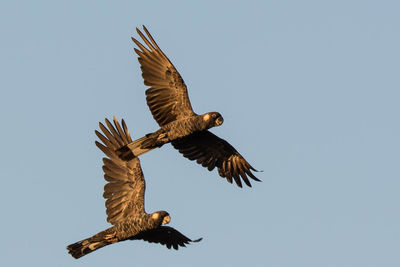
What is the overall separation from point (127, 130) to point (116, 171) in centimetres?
148

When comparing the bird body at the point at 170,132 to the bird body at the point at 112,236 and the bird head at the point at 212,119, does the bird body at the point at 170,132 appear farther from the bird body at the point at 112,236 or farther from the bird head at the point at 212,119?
the bird body at the point at 112,236

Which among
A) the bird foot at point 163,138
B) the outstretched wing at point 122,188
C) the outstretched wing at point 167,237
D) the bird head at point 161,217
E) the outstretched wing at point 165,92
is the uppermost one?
the outstretched wing at point 165,92

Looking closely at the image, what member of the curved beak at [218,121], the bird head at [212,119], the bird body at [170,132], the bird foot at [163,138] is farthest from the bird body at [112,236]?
the curved beak at [218,121]

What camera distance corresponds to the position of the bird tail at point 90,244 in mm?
26250

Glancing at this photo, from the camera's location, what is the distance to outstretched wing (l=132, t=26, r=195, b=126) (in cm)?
2781

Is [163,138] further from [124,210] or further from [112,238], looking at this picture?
[112,238]

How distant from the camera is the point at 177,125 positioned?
27422mm

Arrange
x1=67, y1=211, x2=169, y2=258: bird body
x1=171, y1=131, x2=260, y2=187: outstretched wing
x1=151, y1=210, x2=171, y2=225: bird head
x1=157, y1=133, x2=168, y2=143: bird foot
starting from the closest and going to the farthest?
x1=151, y1=210, x2=171, y2=225: bird head < x1=67, y1=211, x2=169, y2=258: bird body < x1=157, y1=133, x2=168, y2=143: bird foot < x1=171, y1=131, x2=260, y2=187: outstretched wing

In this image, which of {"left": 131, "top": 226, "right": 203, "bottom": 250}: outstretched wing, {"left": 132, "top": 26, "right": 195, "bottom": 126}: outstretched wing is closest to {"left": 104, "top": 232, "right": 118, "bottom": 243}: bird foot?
{"left": 131, "top": 226, "right": 203, "bottom": 250}: outstretched wing

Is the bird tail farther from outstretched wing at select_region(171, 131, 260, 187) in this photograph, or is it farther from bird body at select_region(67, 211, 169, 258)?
outstretched wing at select_region(171, 131, 260, 187)

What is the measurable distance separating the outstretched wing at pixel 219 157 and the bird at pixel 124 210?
6.28 ft

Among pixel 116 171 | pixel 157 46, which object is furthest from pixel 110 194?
pixel 157 46

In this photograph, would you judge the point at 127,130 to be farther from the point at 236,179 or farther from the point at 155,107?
the point at 236,179

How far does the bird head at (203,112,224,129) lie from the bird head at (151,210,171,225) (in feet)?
9.58
